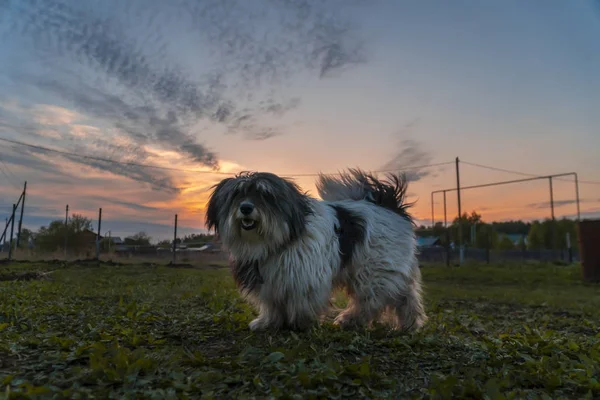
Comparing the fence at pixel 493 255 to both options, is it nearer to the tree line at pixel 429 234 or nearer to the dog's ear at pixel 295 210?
the tree line at pixel 429 234

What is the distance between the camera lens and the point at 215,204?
525 centimetres

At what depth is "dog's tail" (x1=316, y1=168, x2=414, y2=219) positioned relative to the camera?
641cm

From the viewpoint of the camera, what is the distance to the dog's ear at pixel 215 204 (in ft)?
16.9

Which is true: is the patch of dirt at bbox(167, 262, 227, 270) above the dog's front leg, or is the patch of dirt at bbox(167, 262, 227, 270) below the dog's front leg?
below

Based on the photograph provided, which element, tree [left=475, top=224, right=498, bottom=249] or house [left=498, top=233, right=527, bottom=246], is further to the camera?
house [left=498, top=233, right=527, bottom=246]

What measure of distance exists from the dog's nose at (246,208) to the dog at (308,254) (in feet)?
0.04

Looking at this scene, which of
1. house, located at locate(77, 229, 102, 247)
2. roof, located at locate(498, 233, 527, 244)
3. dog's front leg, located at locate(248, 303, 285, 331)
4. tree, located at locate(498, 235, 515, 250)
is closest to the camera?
dog's front leg, located at locate(248, 303, 285, 331)

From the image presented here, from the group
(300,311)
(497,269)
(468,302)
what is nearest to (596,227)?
(497,269)

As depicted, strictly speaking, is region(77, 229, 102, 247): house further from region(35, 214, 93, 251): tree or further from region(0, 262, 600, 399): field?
region(0, 262, 600, 399): field

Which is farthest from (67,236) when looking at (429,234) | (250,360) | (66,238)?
(250,360)

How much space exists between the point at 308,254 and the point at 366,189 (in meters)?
1.97

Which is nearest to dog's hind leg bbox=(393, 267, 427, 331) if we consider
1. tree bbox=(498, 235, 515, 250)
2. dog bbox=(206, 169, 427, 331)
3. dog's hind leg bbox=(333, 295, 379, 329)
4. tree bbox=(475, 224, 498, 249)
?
dog bbox=(206, 169, 427, 331)

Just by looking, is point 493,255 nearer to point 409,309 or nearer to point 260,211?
point 409,309

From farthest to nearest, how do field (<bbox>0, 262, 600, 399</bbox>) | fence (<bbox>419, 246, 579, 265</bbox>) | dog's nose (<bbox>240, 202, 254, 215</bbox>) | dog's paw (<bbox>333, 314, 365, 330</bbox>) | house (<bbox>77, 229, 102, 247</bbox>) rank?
house (<bbox>77, 229, 102, 247</bbox>) → fence (<bbox>419, 246, 579, 265</bbox>) → dog's paw (<bbox>333, 314, 365, 330</bbox>) → dog's nose (<bbox>240, 202, 254, 215</bbox>) → field (<bbox>0, 262, 600, 399</bbox>)
